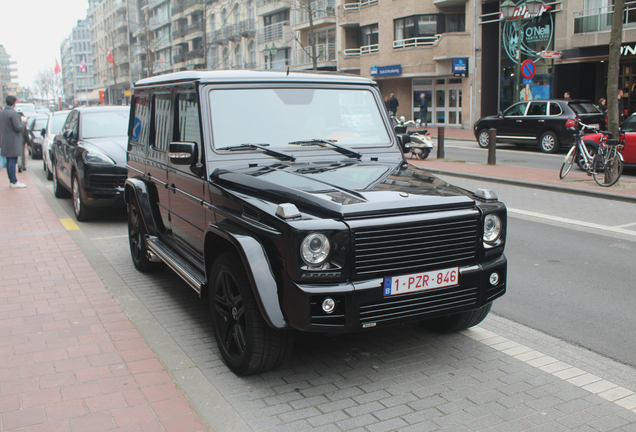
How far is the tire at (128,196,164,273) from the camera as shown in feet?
20.3

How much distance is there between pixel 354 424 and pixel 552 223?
680cm

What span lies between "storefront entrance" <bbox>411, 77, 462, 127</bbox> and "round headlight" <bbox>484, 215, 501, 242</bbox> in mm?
33238

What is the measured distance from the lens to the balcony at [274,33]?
52750mm


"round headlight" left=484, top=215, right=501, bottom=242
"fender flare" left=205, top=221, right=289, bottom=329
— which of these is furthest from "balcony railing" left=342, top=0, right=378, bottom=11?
"fender flare" left=205, top=221, right=289, bottom=329

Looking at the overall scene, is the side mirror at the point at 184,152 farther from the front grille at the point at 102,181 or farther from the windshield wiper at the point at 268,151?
the front grille at the point at 102,181

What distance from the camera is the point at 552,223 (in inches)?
358

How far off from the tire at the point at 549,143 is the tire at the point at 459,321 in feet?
57.3

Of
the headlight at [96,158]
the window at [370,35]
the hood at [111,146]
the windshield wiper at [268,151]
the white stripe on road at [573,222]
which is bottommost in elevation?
the white stripe on road at [573,222]

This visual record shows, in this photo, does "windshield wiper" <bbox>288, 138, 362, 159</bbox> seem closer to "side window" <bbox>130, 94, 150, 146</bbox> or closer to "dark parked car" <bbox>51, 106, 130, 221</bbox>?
"side window" <bbox>130, 94, 150, 146</bbox>

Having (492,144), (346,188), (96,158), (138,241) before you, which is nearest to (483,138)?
(492,144)

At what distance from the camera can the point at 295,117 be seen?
15.7 ft

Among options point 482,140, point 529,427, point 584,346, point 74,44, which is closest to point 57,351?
point 529,427

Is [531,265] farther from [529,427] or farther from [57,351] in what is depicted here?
[57,351]

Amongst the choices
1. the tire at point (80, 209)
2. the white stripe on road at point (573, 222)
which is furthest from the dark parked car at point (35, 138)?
the white stripe on road at point (573, 222)
